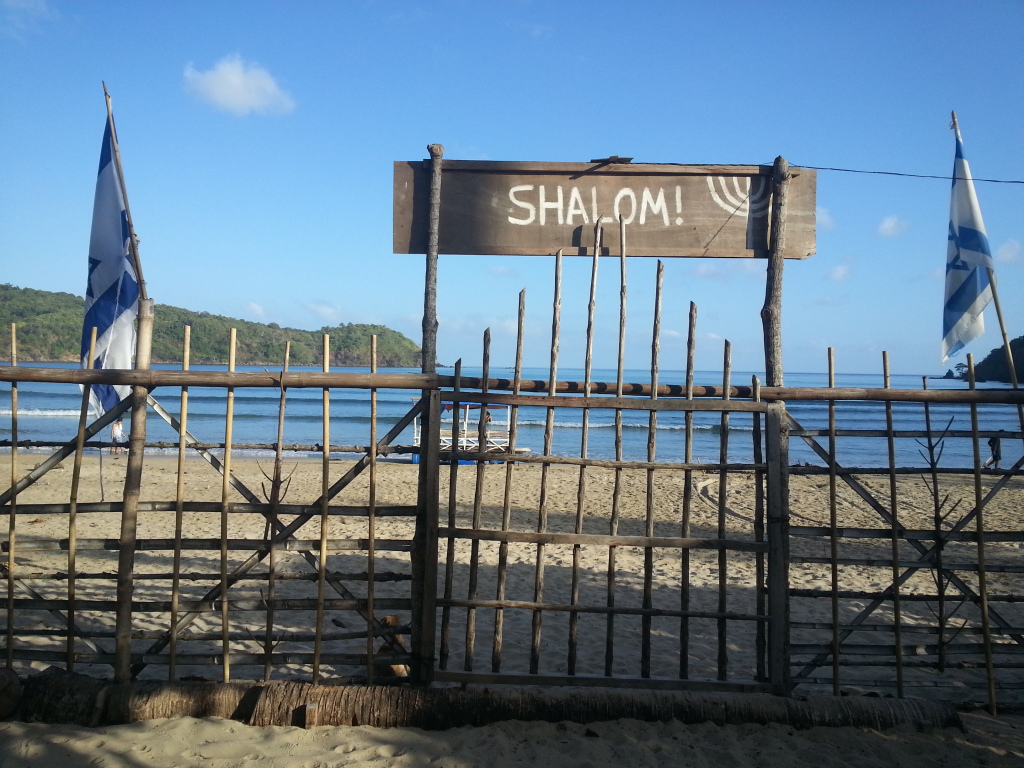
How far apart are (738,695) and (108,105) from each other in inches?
214

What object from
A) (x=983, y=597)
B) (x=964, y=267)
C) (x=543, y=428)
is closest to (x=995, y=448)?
(x=964, y=267)

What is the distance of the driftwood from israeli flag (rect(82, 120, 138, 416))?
192cm

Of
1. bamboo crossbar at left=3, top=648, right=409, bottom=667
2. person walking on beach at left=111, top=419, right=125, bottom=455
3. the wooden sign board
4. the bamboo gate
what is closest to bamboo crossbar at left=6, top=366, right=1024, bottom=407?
the bamboo gate

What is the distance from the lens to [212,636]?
12.9 ft

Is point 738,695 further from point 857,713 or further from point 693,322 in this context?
point 693,322

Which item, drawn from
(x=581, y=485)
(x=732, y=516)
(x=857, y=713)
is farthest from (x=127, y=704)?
(x=732, y=516)

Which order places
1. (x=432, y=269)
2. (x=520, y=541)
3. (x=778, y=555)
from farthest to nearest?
(x=432, y=269) < (x=778, y=555) < (x=520, y=541)

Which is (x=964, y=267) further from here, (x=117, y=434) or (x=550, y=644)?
(x=117, y=434)

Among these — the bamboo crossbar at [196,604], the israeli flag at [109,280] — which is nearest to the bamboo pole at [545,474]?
the bamboo crossbar at [196,604]

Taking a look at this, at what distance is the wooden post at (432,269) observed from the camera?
4203mm

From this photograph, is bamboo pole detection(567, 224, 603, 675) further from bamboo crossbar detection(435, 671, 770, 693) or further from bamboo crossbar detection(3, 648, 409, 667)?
bamboo crossbar detection(3, 648, 409, 667)

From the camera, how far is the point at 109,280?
15.9 ft

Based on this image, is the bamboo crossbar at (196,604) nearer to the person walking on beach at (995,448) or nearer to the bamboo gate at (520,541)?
the bamboo gate at (520,541)

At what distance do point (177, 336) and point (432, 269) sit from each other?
152ft
